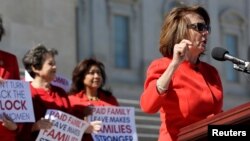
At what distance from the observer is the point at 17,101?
5.39 m

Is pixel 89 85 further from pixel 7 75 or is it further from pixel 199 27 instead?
pixel 199 27

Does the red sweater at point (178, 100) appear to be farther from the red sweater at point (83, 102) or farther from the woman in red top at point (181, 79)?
the red sweater at point (83, 102)

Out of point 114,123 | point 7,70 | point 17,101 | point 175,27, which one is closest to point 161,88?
point 175,27

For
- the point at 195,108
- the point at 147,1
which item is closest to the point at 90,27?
the point at 147,1

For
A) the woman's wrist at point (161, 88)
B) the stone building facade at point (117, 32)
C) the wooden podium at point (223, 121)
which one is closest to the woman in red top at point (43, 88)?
the woman's wrist at point (161, 88)

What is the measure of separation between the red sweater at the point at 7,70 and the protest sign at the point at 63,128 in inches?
19.3

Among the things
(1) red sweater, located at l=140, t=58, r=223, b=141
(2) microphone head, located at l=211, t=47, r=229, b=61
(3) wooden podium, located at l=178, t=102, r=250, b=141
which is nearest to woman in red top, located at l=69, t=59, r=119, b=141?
(1) red sweater, located at l=140, t=58, r=223, b=141

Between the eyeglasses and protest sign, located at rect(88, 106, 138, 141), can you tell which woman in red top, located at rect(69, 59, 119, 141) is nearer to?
protest sign, located at rect(88, 106, 138, 141)

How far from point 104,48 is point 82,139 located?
13535mm

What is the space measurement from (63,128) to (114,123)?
675 millimetres

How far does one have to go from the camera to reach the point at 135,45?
20531mm

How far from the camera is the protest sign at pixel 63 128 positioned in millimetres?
5621

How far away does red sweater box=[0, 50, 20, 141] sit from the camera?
5000 millimetres

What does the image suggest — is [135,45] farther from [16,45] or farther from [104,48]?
[16,45]
